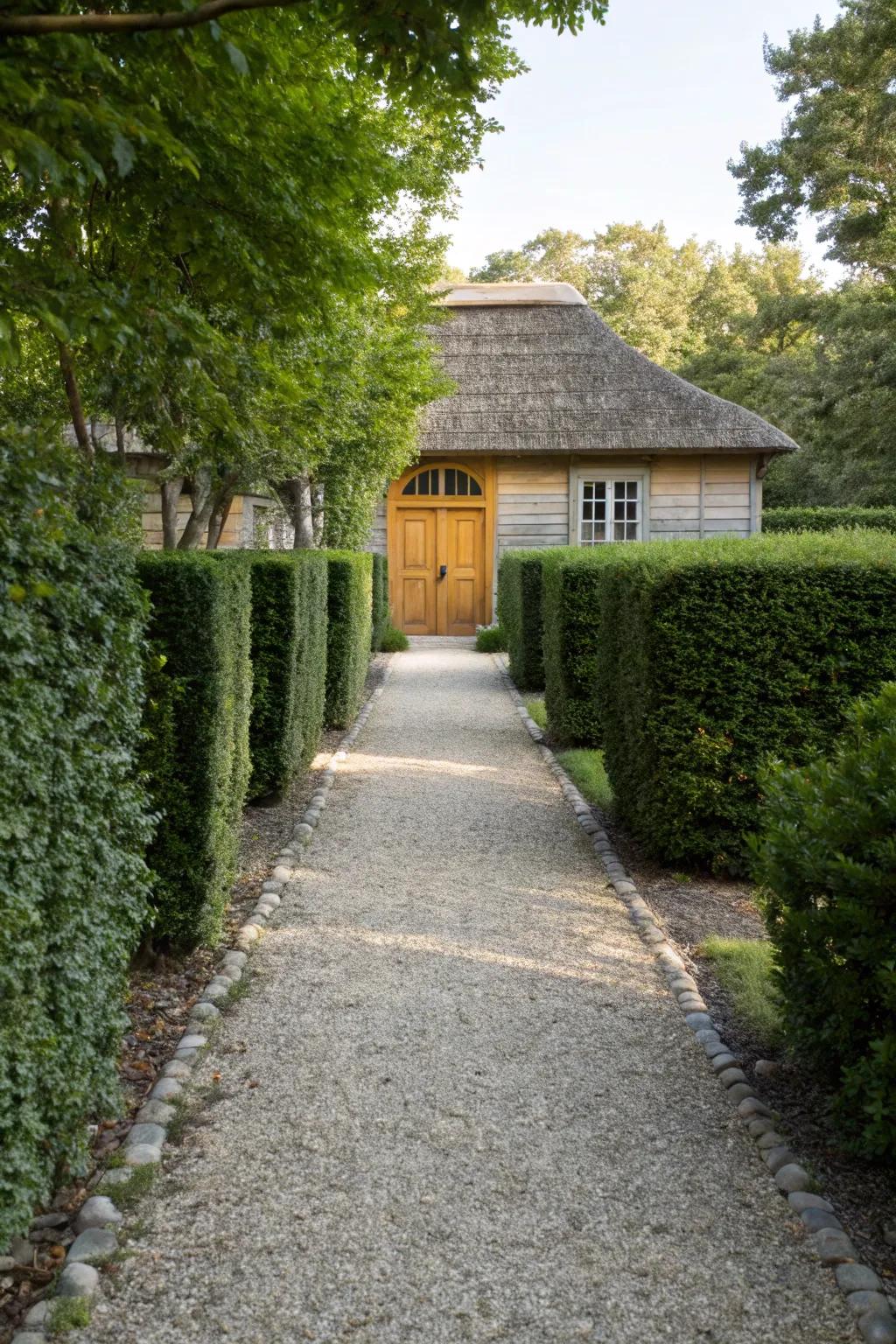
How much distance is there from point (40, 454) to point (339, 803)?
5730 mm

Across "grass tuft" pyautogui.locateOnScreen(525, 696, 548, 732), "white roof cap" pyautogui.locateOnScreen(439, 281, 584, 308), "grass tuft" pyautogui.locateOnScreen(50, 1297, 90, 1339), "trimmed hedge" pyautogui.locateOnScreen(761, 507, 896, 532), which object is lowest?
"grass tuft" pyautogui.locateOnScreen(50, 1297, 90, 1339)

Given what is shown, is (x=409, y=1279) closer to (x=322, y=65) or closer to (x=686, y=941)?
(x=686, y=941)

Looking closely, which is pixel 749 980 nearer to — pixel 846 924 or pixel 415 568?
pixel 846 924

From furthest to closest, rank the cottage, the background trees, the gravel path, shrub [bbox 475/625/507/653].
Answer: the cottage < shrub [bbox 475/625/507/653] < the background trees < the gravel path

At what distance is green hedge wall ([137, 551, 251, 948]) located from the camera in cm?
491

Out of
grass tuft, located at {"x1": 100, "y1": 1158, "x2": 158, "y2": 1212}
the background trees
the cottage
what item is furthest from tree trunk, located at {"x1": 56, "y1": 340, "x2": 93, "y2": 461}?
the cottage

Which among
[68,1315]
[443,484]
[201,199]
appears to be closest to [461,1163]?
[68,1315]

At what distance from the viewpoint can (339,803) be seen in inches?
337

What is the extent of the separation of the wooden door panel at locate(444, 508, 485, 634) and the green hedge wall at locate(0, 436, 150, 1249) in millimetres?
17707

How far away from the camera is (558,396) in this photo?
21.2 m

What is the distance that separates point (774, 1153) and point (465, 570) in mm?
18285

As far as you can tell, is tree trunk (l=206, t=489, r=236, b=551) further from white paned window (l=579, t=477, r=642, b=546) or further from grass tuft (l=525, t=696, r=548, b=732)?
white paned window (l=579, t=477, r=642, b=546)

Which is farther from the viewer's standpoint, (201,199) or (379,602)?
(379,602)

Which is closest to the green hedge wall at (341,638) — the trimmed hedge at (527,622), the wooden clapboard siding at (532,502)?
the trimmed hedge at (527,622)
